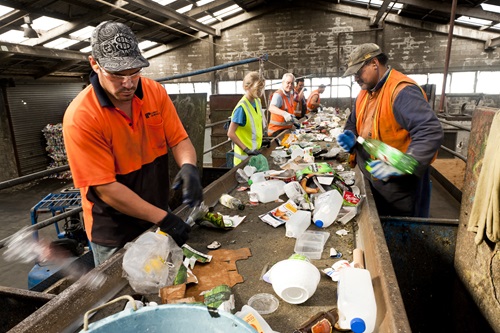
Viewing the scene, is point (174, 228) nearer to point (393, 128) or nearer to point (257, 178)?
point (257, 178)

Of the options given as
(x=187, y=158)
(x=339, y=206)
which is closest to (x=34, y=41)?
(x=187, y=158)

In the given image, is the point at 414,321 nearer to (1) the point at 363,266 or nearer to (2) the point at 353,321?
(1) the point at 363,266

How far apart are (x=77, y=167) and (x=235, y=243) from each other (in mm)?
863

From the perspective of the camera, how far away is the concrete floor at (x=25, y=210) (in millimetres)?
4430

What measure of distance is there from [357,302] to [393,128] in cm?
131

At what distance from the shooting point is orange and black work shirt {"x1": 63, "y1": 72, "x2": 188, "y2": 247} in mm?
1336

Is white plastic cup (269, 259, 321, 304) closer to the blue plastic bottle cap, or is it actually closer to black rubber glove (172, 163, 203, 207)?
the blue plastic bottle cap

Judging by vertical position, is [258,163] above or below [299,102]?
below

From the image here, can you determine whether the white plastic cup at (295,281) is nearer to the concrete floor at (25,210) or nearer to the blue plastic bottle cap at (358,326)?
the blue plastic bottle cap at (358,326)

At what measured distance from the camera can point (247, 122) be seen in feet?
11.2

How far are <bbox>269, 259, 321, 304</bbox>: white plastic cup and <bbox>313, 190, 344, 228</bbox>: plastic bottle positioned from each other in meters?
0.62

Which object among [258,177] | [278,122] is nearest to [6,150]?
[278,122]

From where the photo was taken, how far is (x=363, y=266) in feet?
4.44

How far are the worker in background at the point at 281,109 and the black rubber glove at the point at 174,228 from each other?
3.68m
